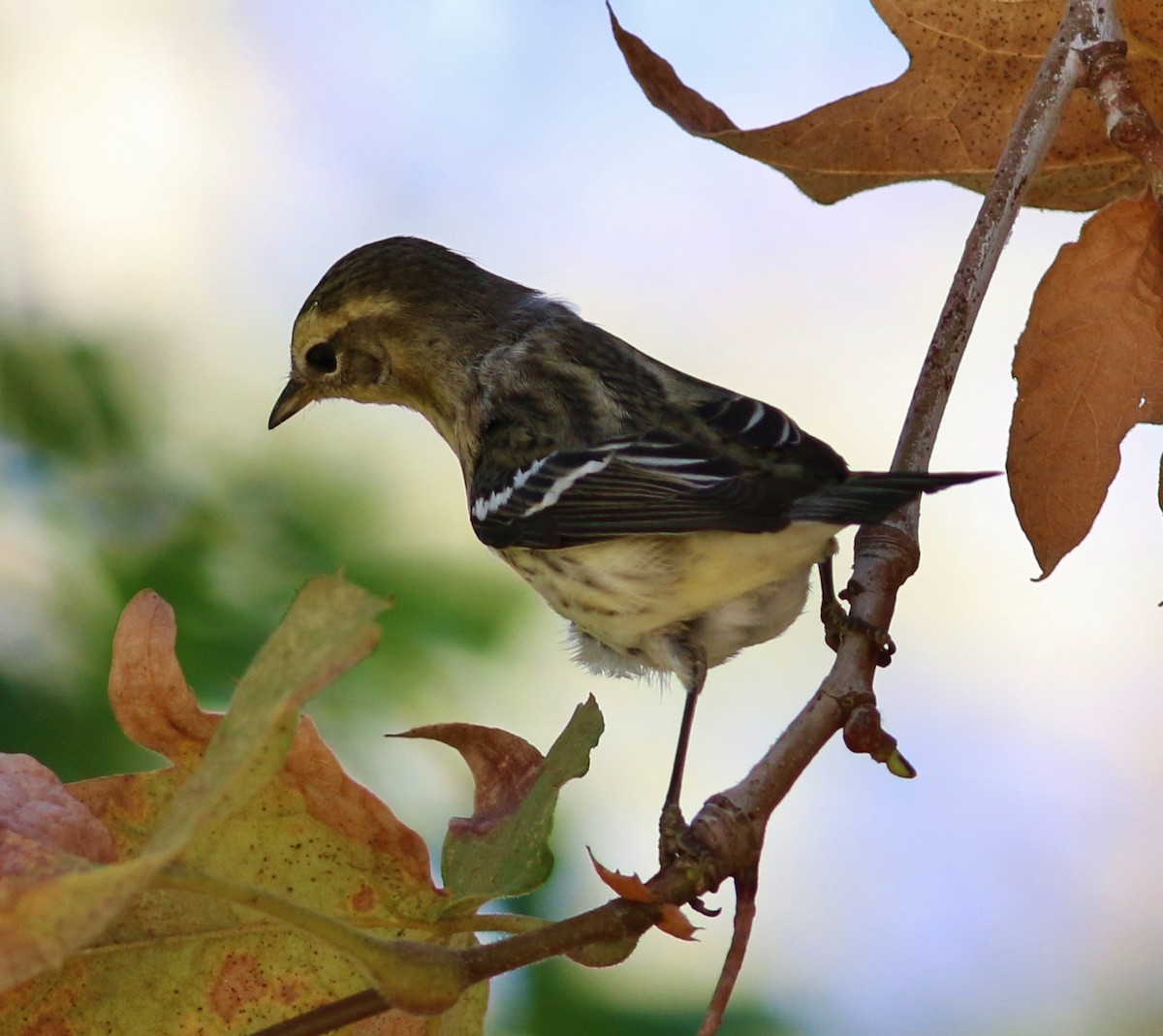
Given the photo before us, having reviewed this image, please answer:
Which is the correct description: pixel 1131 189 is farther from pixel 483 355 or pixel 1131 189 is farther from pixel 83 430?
pixel 83 430

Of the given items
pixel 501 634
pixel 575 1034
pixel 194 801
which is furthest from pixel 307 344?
pixel 194 801

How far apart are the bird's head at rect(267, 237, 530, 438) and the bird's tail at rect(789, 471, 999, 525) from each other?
0.70 meters

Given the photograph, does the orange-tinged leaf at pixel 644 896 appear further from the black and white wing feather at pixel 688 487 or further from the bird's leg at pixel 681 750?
the black and white wing feather at pixel 688 487

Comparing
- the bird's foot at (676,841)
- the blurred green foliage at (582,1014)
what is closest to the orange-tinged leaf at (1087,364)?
the bird's foot at (676,841)

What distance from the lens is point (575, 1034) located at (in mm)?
1391

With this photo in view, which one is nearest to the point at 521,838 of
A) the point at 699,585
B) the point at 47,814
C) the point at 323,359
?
→ the point at 47,814

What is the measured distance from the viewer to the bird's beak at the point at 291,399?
177 centimetres

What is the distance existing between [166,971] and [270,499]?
37.1 inches

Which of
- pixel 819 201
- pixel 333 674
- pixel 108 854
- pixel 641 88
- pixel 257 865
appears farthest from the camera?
pixel 819 201

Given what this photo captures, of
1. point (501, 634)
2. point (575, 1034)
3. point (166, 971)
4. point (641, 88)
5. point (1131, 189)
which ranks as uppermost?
point (1131, 189)

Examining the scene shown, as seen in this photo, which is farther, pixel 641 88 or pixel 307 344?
pixel 307 344

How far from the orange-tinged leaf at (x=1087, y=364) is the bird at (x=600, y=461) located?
0.11 meters

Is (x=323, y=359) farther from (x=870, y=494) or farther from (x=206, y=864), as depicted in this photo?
(x=206, y=864)

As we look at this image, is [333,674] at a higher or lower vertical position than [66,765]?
lower
